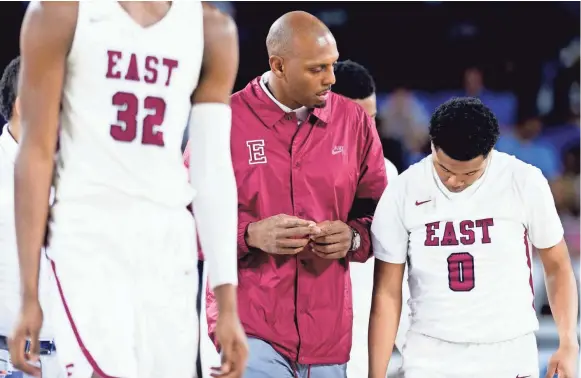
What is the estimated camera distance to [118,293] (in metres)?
2.46

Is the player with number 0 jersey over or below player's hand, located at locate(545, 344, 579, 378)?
over

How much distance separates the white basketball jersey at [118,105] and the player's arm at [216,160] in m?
0.11

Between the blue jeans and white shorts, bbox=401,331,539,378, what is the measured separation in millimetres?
352

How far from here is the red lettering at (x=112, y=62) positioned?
246 centimetres

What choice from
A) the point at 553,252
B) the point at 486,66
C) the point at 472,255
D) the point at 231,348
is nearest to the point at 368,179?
the point at 472,255

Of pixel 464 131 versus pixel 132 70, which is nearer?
pixel 132 70

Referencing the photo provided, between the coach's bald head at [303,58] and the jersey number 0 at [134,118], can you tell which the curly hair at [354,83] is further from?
the jersey number 0 at [134,118]

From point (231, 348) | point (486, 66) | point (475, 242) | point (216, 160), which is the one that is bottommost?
point (231, 348)

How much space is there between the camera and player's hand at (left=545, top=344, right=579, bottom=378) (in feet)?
11.6

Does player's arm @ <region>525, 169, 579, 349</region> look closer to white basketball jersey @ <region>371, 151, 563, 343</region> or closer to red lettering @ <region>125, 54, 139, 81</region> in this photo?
white basketball jersey @ <region>371, 151, 563, 343</region>

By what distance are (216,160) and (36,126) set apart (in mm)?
476

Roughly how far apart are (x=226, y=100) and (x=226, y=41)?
6.0 inches

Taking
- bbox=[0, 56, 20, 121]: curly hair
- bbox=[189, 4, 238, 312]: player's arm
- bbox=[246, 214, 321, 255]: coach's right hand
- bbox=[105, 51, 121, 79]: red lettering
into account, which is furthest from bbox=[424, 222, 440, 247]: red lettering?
bbox=[0, 56, 20, 121]: curly hair

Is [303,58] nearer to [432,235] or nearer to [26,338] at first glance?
[432,235]
